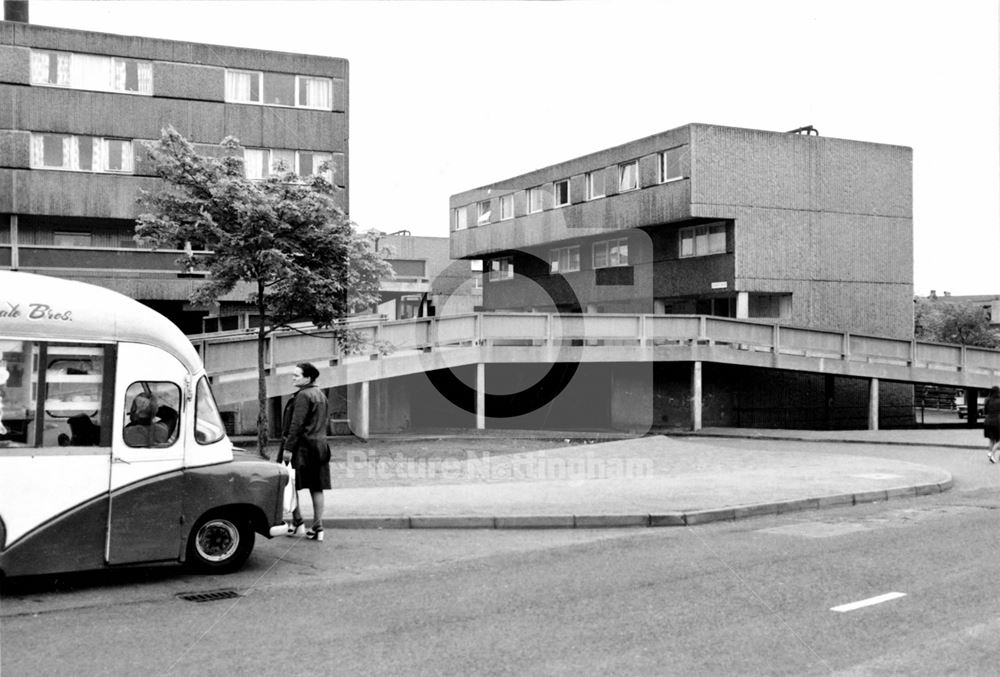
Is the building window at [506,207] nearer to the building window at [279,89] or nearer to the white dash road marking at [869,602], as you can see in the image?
the building window at [279,89]

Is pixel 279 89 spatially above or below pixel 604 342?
above

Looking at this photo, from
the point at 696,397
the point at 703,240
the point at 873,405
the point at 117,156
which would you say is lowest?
the point at 873,405

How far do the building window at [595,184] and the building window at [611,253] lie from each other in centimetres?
204

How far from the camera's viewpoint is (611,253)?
4097 cm

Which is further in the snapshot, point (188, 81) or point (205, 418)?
point (188, 81)

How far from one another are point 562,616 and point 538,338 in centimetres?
1875

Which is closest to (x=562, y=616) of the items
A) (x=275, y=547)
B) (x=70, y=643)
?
(x=70, y=643)

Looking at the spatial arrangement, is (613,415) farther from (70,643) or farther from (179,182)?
(70,643)

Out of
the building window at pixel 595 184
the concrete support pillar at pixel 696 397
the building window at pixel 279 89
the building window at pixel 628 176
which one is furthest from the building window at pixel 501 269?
the concrete support pillar at pixel 696 397

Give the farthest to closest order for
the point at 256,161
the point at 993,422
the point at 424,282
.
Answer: the point at 424,282
the point at 256,161
the point at 993,422

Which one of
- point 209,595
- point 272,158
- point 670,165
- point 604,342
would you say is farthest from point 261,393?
point 670,165

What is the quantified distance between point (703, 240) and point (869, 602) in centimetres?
2826

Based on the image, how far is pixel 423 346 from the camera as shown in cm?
2436

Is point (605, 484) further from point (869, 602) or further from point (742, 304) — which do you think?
point (742, 304)
